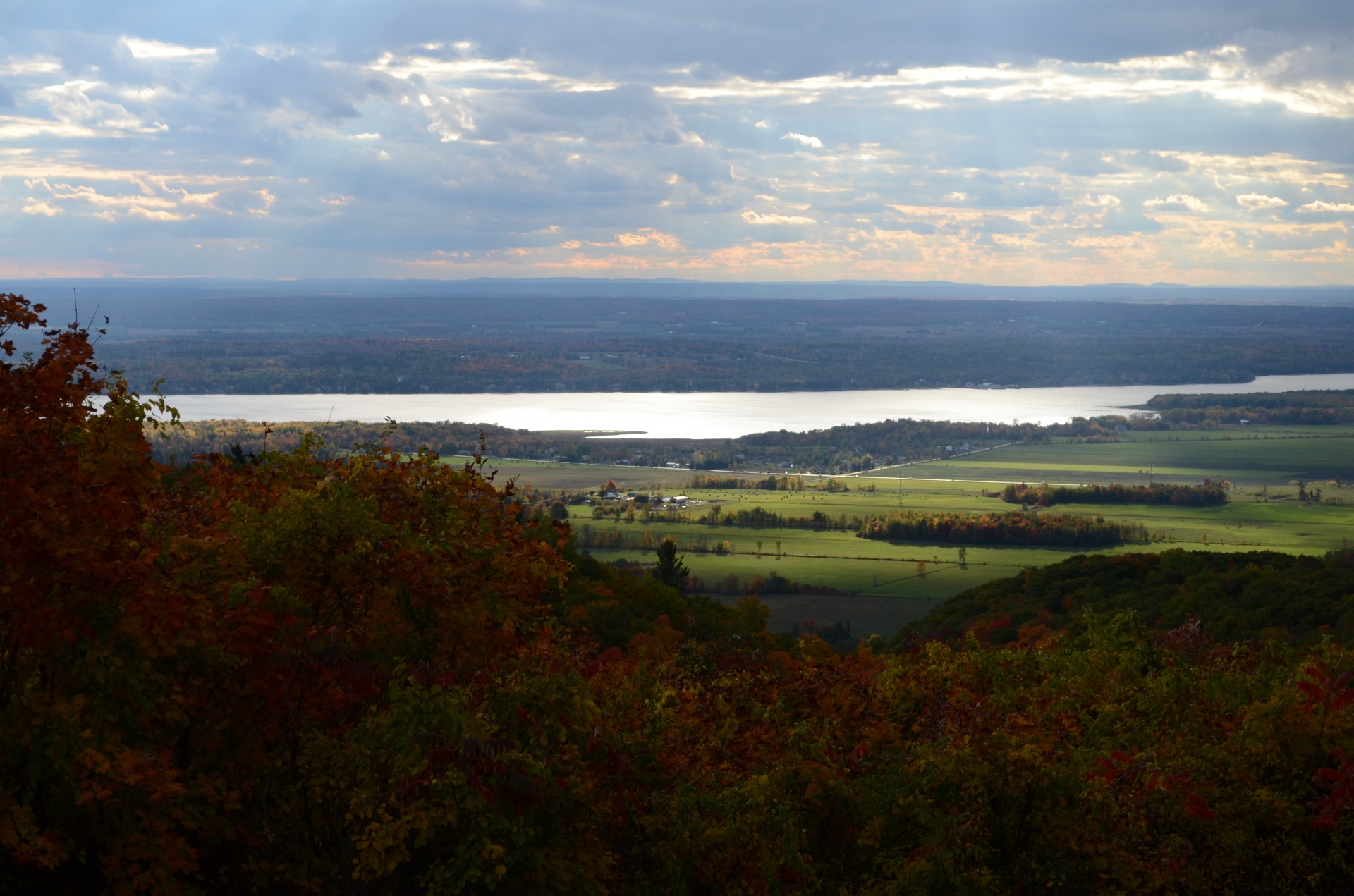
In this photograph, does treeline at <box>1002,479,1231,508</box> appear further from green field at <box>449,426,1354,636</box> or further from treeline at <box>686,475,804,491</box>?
treeline at <box>686,475,804,491</box>

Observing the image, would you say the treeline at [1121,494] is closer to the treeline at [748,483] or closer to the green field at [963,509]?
the green field at [963,509]

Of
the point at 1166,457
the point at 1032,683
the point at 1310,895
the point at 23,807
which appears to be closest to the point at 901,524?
the point at 1166,457

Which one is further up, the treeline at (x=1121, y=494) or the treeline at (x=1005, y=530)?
the treeline at (x=1121, y=494)

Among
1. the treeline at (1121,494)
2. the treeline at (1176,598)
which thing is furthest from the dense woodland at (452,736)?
the treeline at (1121,494)

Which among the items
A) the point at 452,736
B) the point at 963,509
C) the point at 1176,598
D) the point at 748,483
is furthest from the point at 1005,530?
the point at 452,736

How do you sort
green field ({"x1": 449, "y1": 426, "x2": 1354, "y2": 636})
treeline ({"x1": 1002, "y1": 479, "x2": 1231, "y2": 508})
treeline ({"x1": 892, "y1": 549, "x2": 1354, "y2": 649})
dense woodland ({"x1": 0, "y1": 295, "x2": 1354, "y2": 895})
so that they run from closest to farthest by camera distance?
dense woodland ({"x1": 0, "y1": 295, "x2": 1354, "y2": 895})
treeline ({"x1": 892, "y1": 549, "x2": 1354, "y2": 649})
green field ({"x1": 449, "y1": 426, "x2": 1354, "y2": 636})
treeline ({"x1": 1002, "y1": 479, "x2": 1231, "y2": 508})

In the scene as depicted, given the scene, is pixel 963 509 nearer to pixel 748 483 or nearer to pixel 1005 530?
pixel 1005 530

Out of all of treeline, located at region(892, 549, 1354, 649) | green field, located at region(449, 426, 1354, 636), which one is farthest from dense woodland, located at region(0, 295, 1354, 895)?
green field, located at region(449, 426, 1354, 636)
